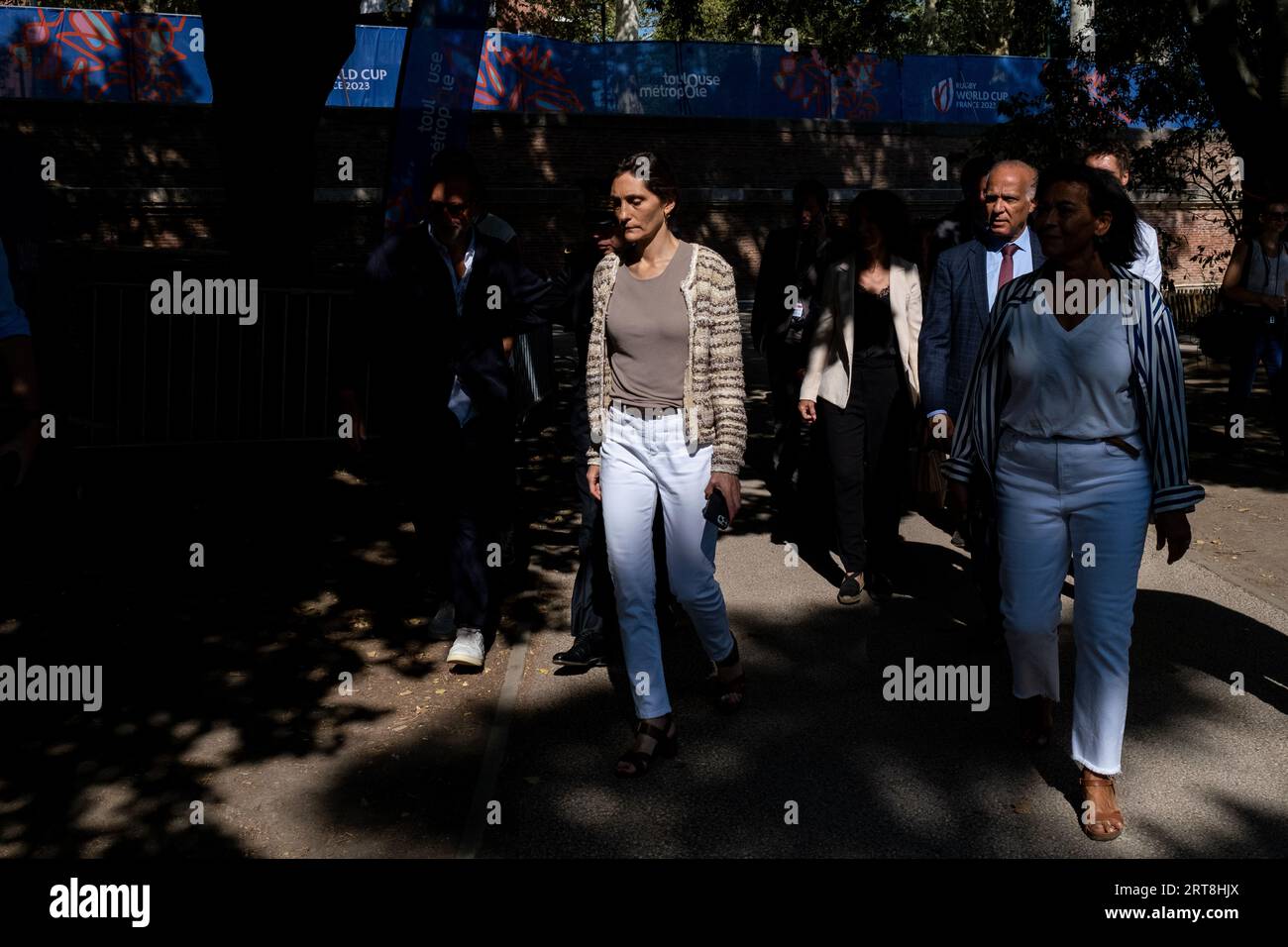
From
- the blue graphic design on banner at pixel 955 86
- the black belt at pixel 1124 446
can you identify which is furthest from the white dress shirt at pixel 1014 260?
the blue graphic design on banner at pixel 955 86

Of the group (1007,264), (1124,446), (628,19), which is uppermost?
(628,19)

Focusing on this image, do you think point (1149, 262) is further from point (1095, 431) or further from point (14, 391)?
point (14, 391)

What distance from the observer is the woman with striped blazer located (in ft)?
13.6

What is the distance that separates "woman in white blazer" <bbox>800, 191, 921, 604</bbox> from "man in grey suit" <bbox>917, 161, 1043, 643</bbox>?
102 cm

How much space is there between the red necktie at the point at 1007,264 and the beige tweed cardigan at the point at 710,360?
1468 mm

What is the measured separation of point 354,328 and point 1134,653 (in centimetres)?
391

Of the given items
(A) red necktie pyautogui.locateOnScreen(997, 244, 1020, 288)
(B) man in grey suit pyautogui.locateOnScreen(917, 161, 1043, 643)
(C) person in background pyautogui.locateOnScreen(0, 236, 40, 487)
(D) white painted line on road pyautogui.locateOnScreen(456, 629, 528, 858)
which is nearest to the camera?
(C) person in background pyautogui.locateOnScreen(0, 236, 40, 487)

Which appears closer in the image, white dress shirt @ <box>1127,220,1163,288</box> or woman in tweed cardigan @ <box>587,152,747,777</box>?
woman in tweed cardigan @ <box>587,152,747,777</box>

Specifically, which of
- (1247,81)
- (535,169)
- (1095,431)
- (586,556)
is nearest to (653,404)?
(1095,431)

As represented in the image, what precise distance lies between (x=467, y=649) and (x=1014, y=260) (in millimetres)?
2983

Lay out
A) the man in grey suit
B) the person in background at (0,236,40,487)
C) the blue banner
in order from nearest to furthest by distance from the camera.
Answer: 1. the person in background at (0,236,40,487)
2. the man in grey suit
3. the blue banner

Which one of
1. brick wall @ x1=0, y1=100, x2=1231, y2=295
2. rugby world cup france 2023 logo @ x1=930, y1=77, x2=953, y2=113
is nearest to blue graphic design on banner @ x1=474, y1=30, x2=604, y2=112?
brick wall @ x1=0, y1=100, x2=1231, y2=295

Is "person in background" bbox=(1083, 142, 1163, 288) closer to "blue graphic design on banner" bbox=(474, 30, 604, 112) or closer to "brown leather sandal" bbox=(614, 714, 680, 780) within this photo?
"brown leather sandal" bbox=(614, 714, 680, 780)

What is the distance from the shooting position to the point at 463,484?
20.0 ft
